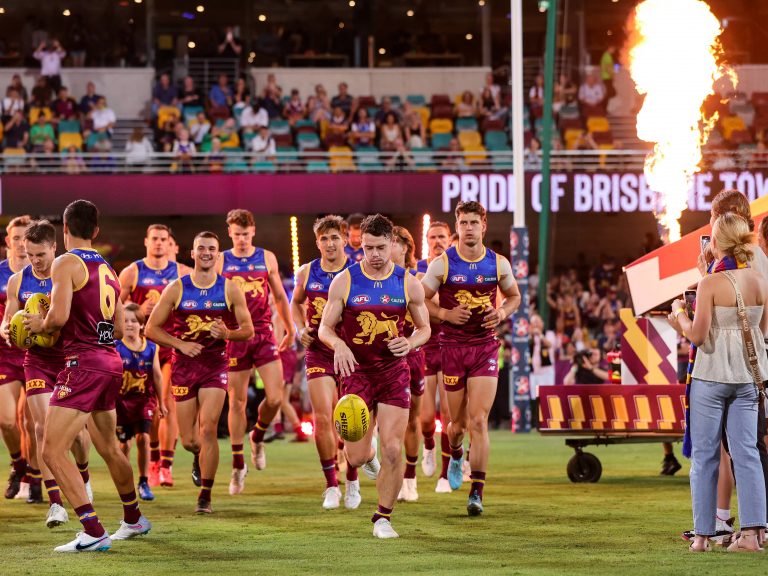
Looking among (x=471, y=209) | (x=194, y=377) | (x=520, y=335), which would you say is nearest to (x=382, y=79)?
(x=520, y=335)

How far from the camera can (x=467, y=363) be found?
11.4 m


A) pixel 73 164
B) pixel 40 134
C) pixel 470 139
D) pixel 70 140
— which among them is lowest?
pixel 73 164

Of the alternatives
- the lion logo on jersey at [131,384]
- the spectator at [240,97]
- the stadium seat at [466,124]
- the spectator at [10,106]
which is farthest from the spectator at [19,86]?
the lion logo on jersey at [131,384]

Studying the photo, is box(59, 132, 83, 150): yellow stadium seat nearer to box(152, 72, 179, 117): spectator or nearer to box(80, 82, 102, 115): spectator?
box(80, 82, 102, 115): spectator

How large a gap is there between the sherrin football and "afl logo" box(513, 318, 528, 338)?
11795 mm

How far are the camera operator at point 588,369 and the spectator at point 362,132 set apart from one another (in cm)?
889

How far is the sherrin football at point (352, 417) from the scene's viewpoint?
9391mm

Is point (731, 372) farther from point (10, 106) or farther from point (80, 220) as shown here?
point (10, 106)

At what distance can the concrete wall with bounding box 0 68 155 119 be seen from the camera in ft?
103

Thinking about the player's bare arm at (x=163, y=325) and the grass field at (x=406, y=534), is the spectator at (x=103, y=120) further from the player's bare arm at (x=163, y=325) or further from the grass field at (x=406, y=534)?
the player's bare arm at (x=163, y=325)

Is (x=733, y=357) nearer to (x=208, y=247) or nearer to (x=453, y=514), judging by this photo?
(x=453, y=514)

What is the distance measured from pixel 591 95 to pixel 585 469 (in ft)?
59.0

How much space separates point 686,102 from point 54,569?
13.2 m

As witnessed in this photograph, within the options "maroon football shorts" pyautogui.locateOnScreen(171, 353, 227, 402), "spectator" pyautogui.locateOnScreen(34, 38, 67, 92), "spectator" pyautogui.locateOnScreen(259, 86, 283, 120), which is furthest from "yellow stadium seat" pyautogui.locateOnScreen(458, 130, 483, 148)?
"maroon football shorts" pyautogui.locateOnScreen(171, 353, 227, 402)
